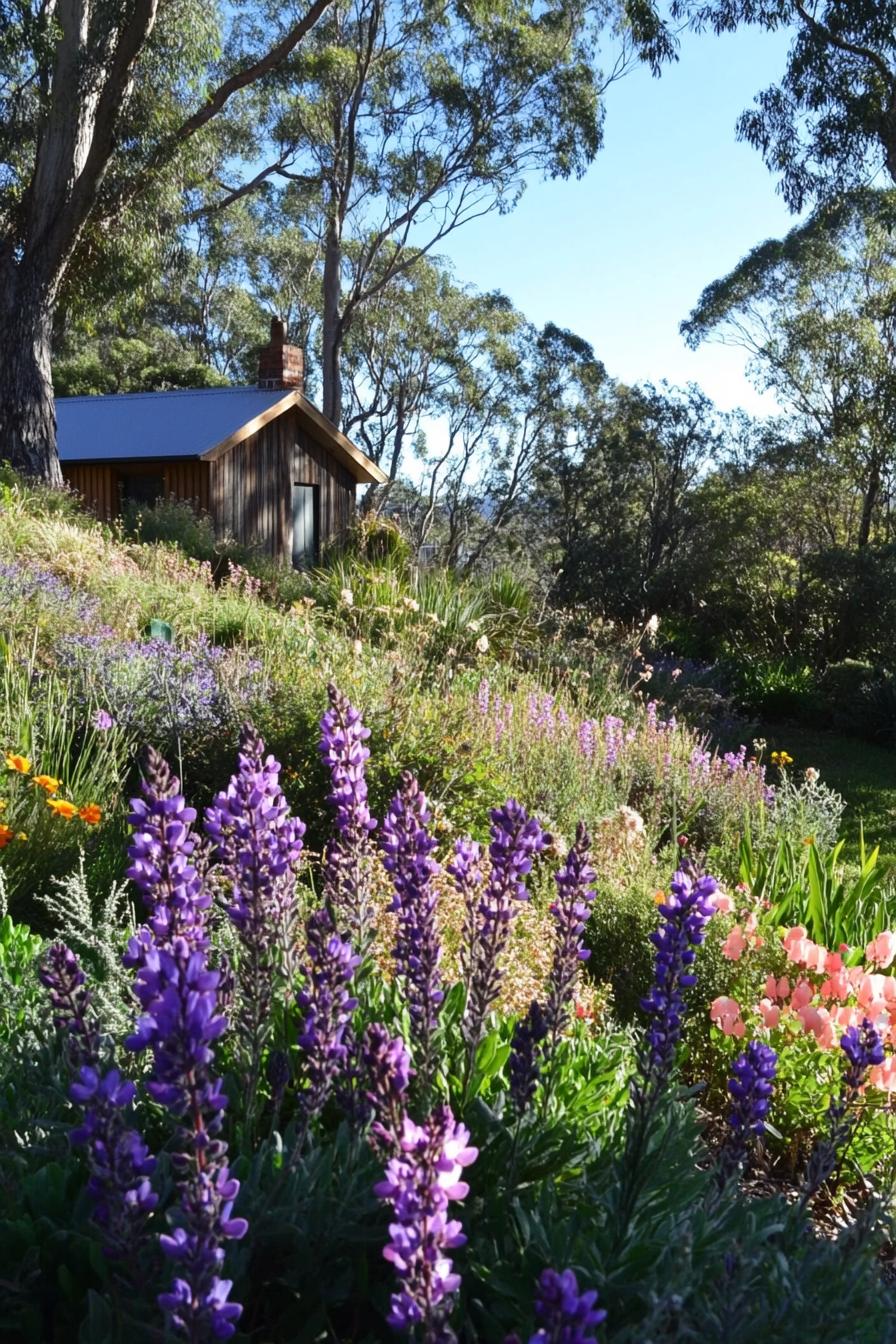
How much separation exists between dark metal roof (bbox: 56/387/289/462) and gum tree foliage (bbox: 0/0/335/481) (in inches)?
155

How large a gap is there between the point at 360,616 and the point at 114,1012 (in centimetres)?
912

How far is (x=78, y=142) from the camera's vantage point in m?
14.1

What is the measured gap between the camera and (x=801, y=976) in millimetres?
3492

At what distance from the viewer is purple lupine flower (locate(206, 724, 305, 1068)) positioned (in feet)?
5.72

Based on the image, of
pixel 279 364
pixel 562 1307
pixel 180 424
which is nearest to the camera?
pixel 562 1307

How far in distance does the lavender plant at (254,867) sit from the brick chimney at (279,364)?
859 inches

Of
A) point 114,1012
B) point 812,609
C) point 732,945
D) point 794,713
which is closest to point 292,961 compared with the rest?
point 114,1012

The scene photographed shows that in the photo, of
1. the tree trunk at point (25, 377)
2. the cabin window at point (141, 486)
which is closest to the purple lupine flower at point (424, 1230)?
the tree trunk at point (25, 377)

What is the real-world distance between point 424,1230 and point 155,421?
22.8 m

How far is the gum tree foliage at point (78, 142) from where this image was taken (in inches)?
552

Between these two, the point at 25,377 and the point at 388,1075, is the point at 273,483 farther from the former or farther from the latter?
the point at 388,1075

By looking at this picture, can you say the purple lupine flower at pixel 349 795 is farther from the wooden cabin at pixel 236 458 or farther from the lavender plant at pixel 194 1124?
the wooden cabin at pixel 236 458

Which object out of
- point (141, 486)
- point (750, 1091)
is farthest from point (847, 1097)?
point (141, 486)

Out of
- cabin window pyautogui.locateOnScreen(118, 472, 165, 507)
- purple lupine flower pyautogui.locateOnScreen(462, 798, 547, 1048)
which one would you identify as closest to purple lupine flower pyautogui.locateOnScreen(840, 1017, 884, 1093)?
purple lupine flower pyautogui.locateOnScreen(462, 798, 547, 1048)
